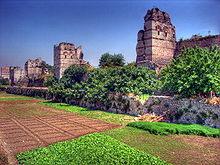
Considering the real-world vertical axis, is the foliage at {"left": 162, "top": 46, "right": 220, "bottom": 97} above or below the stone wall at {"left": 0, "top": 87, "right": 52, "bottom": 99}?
above

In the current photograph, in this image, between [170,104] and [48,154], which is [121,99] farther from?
[48,154]

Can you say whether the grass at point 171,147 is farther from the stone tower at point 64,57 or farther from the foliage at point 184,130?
the stone tower at point 64,57

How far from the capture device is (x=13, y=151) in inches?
300

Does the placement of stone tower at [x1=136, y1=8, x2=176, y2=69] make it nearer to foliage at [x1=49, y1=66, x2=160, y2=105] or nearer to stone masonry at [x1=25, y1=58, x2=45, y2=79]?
foliage at [x1=49, y1=66, x2=160, y2=105]

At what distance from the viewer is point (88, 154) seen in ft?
23.2

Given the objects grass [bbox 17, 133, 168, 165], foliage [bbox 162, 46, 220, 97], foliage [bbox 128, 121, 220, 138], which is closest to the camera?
grass [bbox 17, 133, 168, 165]

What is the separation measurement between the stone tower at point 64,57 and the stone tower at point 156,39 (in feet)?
55.0

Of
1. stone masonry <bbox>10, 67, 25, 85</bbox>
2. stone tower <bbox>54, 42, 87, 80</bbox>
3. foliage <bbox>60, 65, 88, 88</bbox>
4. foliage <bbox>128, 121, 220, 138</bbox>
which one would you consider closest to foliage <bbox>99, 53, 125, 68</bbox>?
stone tower <bbox>54, 42, 87, 80</bbox>

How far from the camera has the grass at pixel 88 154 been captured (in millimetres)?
6523

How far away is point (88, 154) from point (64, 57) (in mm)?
32275

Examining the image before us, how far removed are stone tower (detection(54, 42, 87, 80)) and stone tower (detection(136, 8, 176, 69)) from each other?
1677 cm

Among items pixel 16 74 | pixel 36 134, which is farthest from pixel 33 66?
pixel 36 134

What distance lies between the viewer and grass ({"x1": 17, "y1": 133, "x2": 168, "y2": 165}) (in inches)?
257

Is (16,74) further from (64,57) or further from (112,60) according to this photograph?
(112,60)
